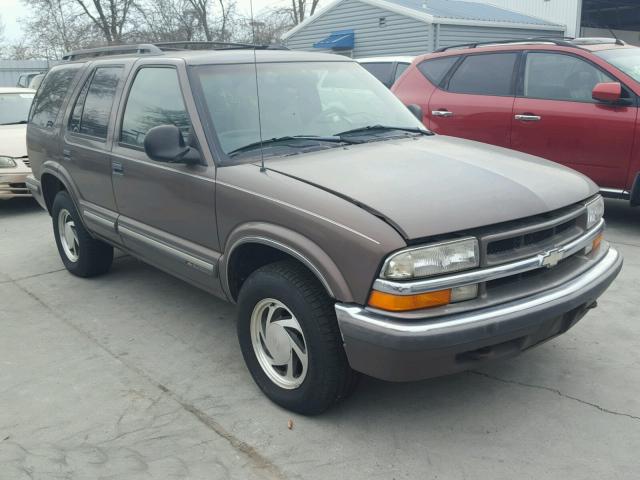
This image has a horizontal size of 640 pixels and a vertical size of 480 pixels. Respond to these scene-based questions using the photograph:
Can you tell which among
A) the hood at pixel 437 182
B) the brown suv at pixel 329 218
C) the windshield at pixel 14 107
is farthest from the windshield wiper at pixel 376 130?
the windshield at pixel 14 107

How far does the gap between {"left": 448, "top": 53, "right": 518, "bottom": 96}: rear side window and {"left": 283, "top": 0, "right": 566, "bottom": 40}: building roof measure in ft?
38.9

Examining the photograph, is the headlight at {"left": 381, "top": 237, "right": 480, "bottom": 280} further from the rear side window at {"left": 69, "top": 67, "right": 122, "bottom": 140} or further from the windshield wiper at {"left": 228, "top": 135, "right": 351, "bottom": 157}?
the rear side window at {"left": 69, "top": 67, "right": 122, "bottom": 140}

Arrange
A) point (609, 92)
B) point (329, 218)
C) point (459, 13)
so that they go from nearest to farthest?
point (329, 218) → point (609, 92) → point (459, 13)

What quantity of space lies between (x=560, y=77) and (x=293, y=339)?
4.76 meters

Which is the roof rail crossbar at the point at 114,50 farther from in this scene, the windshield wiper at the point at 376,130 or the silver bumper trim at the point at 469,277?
the silver bumper trim at the point at 469,277

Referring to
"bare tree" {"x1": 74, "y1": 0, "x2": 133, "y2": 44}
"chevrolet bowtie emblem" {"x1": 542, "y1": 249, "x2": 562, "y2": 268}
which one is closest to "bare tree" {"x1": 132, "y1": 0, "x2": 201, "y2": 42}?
"bare tree" {"x1": 74, "y1": 0, "x2": 133, "y2": 44}

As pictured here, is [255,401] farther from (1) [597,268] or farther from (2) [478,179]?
(1) [597,268]

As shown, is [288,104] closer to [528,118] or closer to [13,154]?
[528,118]

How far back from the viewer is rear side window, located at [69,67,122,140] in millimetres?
4648

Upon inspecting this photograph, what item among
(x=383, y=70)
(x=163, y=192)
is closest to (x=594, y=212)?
(x=163, y=192)

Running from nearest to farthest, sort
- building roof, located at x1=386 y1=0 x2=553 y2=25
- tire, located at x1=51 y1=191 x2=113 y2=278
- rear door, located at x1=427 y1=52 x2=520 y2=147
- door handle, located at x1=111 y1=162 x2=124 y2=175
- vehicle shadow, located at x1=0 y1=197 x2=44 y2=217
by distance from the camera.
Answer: door handle, located at x1=111 y1=162 x2=124 y2=175, tire, located at x1=51 y1=191 x2=113 y2=278, rear door, located at x1=427 y1=52 x2=520 y2=147, vehicle shadow, located at x1=0 y1=197 x2=44 y2=217, building roof, located at x1=386 y1=0 x2=553 y2=25

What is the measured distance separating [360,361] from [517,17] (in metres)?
21.3

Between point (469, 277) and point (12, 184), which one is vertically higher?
point (469, 277)

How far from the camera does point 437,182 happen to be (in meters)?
3.08
